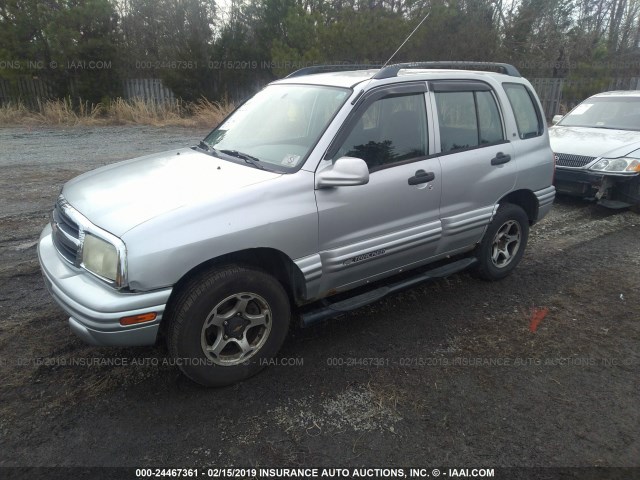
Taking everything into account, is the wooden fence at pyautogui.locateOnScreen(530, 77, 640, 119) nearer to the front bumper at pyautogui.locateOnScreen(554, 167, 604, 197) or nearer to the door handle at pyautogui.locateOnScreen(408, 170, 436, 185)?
the front bumper at pyautogui.locateOnScreen(554, 167, 604, 197)

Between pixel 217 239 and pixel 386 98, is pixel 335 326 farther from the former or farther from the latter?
pixel 386 98

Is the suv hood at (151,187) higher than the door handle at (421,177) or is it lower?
higher

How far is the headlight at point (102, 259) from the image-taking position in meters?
2.61

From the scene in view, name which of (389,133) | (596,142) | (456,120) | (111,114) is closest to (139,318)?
(389,133)

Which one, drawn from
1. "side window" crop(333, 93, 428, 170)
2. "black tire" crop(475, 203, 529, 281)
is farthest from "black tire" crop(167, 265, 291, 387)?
"black tire" crop(475, 203, 529, 281)

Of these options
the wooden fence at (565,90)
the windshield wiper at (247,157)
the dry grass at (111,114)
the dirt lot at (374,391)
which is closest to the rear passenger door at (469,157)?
the dirt lot at (374,391)

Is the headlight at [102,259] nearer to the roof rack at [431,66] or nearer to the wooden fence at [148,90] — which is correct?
the roof rack at [431,66]

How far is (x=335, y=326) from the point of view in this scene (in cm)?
392

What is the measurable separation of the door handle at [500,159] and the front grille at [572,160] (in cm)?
349

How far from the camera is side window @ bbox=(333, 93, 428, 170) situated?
135 inches

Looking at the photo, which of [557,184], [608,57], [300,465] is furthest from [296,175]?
[608,57]

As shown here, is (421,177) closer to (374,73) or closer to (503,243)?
(374,73)

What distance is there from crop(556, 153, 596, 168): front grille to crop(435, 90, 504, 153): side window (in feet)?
11.3

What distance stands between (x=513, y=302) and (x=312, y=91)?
261 centimetres
